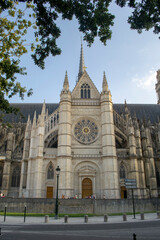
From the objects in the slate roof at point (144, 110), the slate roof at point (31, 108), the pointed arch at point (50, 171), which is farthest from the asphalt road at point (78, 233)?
the slate roof at point (144, 110)

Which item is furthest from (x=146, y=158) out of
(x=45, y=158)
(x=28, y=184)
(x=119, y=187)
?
(x=28, y=184)

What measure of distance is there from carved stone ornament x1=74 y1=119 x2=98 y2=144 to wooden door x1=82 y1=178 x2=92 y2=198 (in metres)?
5.95

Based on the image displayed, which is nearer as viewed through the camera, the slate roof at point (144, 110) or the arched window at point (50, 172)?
the arched window at point (50, 172)

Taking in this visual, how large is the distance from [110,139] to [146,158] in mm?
7365

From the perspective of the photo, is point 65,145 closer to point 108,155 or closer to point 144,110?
point 108,155

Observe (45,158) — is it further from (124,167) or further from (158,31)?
(158,31)

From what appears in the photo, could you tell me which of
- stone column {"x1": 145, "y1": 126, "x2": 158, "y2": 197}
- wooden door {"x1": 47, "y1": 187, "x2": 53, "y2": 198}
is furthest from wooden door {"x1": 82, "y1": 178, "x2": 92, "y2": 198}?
stone column {"x1": 145, "y1": 126, "x2": 158, "y2": 197}

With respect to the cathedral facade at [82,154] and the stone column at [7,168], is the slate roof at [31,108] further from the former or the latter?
the stone column at [7,168]

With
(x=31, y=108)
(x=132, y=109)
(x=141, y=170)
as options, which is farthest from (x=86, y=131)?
(x=132, y=109)

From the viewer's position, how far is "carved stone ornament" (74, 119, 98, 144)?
32.1m

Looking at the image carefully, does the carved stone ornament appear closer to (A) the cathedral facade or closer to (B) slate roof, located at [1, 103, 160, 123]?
(A) the cathedral facade

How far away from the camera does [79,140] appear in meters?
31.8

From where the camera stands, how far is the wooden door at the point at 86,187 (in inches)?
1150

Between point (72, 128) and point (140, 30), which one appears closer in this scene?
point (140, 30)
